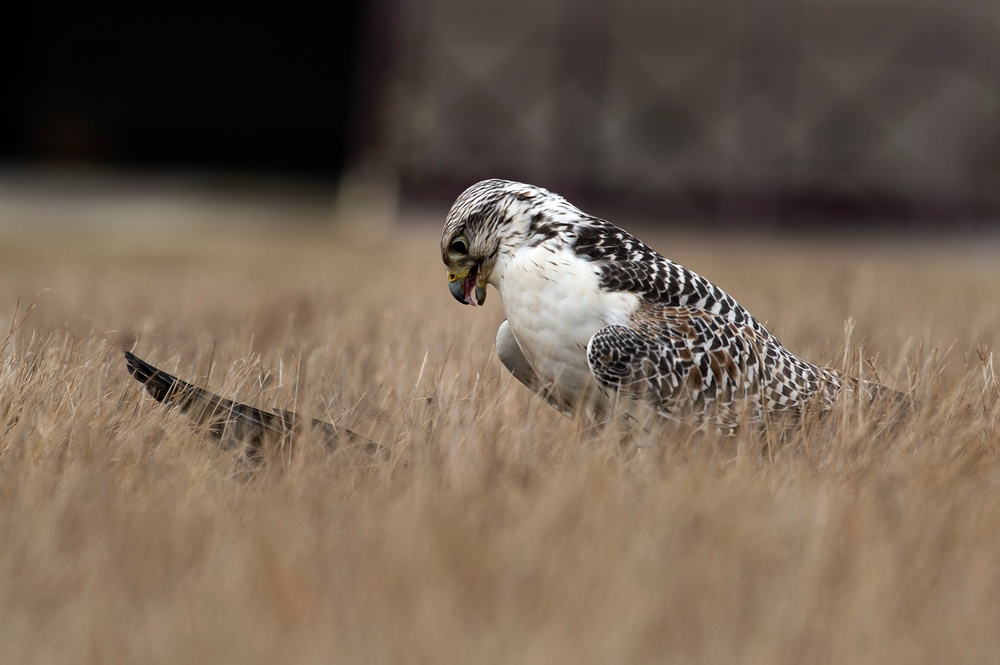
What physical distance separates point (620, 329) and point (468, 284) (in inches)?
25.2

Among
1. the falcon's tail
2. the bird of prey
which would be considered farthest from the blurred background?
the falcon's tail

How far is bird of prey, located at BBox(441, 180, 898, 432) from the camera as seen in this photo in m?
2.97

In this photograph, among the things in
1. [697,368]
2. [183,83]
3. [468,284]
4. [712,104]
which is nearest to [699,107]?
[712,104]

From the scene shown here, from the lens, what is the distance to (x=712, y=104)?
13.4 metres

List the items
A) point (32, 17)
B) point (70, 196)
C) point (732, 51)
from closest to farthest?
point (732, 51) < point (70, 196) < point (32, 17)

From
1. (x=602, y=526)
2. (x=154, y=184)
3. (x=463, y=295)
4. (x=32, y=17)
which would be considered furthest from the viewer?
(x=32, y=17)

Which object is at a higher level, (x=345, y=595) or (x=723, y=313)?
(x=723, y=313)

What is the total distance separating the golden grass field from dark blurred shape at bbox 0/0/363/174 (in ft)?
59.7

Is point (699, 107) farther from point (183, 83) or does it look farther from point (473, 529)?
point (473, 529)

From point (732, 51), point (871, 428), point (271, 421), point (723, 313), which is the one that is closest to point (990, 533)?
point (871, 428)

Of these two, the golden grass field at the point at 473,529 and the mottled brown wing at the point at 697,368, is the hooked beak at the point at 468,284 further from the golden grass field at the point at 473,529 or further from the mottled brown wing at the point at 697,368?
the mottled brown wing at the point at 697,368

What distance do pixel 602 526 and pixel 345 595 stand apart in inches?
19.7

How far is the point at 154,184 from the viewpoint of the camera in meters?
17.3

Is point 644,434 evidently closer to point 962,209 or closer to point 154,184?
point 962,209
